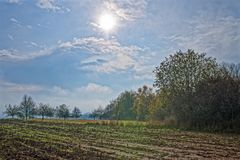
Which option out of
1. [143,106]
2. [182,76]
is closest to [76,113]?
[143,106]

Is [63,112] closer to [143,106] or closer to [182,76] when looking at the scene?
[143,106]

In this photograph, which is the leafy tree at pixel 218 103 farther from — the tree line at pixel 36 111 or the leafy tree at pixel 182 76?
the tree line at pixel 36 111

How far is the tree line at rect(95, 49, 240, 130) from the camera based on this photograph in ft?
149

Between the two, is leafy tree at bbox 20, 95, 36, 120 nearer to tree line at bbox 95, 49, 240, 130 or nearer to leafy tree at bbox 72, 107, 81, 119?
leafy tree at bbox 72, 107, 81, 119

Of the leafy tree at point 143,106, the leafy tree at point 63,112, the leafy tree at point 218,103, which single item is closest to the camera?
the leafy tree at point 218,103

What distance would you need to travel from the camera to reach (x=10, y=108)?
4808 inches

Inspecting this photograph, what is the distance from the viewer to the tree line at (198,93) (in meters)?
45.4

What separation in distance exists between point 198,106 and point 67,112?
8838 cm

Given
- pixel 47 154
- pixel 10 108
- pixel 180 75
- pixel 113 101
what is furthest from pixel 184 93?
pixel 10 108

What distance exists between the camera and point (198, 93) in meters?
49.8

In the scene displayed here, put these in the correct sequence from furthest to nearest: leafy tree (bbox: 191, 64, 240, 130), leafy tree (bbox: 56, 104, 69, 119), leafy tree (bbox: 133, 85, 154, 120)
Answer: leafy tree (bbox: 56, 104, 69, 119)
leafy tree (bbox: 133, 85, 154, 120)
leafy tree (bbox: 191, 64, 240, 130)

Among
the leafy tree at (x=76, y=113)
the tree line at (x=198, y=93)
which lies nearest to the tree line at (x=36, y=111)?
the leafy tree at (x=76, y=113)

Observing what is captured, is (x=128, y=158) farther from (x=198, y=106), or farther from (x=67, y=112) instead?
(x=67, y=112)

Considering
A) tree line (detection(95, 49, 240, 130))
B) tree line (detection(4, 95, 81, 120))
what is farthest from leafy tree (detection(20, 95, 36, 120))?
tree line (detection(95, 49, 240, 130))
